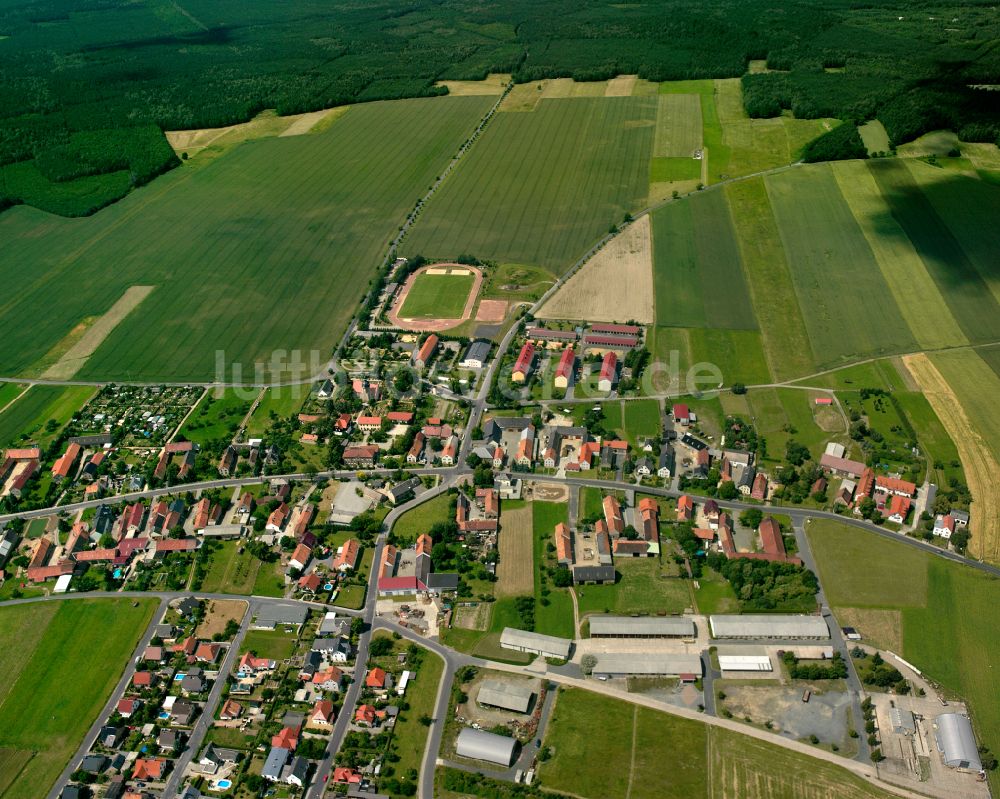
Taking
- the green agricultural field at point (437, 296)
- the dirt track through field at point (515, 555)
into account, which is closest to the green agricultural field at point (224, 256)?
the green agricultural field at point (437, 296)

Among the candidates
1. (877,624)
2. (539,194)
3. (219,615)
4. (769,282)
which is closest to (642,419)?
(877,624)

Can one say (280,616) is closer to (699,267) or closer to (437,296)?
(437,296)

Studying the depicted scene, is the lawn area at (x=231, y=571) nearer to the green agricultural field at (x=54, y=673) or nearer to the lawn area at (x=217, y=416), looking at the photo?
the green agricultural field at (x=54, y=673)

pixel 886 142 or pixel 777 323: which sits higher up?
pixel 886 142

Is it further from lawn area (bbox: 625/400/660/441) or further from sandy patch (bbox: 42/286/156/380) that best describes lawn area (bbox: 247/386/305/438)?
lawn area (bbox: 625/400/660/441)

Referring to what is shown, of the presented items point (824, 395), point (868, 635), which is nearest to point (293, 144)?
point (824, 395)

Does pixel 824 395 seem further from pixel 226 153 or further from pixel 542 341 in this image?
pixel 226 153
